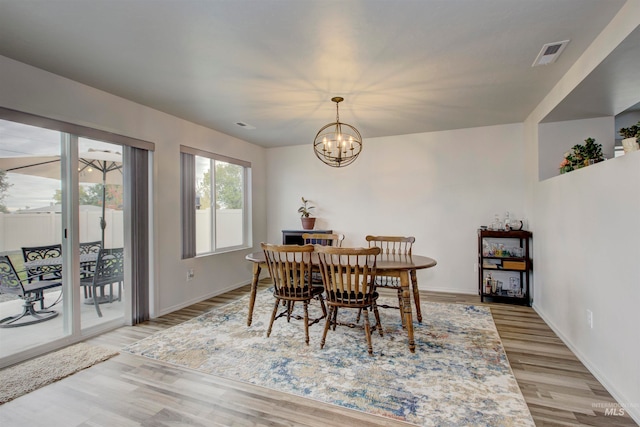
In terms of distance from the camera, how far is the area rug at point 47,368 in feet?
6.94

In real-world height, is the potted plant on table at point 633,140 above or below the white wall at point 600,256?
above

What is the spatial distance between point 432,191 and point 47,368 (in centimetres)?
491

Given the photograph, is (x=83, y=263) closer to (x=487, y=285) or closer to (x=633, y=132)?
(x=633, y=132)

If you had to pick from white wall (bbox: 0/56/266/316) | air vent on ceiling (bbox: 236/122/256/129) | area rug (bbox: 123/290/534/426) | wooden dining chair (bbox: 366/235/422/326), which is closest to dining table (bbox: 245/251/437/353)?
wooden dining chair (bbox: 366/235/422/326)

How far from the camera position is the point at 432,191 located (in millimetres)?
4762

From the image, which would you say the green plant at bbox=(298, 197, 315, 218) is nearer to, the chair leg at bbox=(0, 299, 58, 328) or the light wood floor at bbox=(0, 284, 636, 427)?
the light wood floor at bbox=(0, 284, 636, 427)

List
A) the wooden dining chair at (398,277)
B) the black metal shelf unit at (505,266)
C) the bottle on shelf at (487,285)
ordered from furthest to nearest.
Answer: the bottle on shelf at (487,285)
the black metal shelf unit at (505,266)
the wooden dining chair at (398,277)

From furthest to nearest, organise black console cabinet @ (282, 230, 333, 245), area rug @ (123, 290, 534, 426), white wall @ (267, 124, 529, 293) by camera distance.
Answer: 1. black console cabinet @ (282, 230, 333, 245)
2. white wall @ (267, 124, 529, 293)
3. area rug @ (123, 290, 534, 426)

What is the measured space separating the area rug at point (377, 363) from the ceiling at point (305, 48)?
2472 mm

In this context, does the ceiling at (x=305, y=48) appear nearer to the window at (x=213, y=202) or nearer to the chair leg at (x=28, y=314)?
the window at (x=213, y=202)

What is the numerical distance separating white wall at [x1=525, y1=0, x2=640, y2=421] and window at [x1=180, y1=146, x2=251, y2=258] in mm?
4344

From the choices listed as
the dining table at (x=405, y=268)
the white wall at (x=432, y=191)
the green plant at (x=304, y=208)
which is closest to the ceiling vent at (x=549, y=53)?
the dining table at (x=405, y=268)

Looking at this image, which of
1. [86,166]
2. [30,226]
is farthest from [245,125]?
[30,226]

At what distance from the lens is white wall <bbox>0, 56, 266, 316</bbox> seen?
252cm
